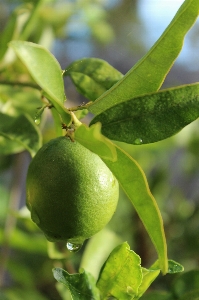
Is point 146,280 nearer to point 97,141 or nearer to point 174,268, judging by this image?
point 174,268

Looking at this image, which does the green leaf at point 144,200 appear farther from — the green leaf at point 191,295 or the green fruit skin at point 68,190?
the green leaf at point 191,295

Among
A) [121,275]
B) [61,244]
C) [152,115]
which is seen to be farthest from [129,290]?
[61,244]

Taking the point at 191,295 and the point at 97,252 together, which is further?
the point at 97,252

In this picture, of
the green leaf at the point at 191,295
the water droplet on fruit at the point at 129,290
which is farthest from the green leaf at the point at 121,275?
the green leaf at the point at 191,295

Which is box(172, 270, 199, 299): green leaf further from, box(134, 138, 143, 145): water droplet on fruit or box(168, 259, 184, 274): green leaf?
box(134, 138, 143, 145): water droplet on fruit

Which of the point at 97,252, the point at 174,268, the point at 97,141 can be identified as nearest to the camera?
the point at 97,141

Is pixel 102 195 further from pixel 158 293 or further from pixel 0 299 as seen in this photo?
pixel 0 299

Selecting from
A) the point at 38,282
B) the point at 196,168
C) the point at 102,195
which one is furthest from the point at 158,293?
the point at 196,168
